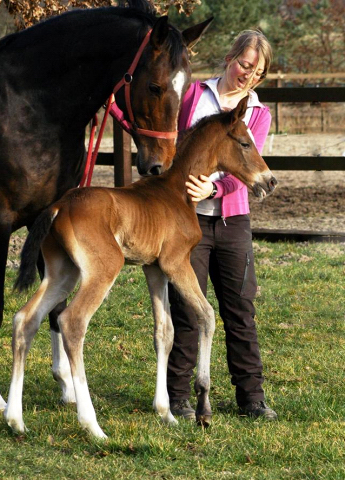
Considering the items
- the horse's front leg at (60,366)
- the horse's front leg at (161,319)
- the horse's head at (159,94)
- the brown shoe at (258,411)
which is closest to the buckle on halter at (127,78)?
the horse's head at (159,94)

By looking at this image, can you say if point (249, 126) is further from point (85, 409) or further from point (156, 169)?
point (85, 409)

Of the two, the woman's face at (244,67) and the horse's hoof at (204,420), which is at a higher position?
the woman's face at (244,67)

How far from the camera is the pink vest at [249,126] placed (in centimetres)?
452

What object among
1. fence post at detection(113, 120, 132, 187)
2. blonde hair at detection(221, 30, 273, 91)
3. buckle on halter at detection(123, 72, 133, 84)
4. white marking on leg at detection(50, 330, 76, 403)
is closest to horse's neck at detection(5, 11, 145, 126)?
buckle on halter at detection(123, 72, 133, 84)

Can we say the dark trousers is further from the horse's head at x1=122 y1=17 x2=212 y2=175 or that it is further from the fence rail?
the fence rail


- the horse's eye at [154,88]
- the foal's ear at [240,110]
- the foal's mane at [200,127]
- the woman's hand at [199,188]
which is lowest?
the woman's hand at [199,188]

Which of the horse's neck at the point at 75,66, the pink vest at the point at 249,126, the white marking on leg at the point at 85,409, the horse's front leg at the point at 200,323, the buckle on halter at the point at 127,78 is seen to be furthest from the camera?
the horse's neck at the point at 75,66

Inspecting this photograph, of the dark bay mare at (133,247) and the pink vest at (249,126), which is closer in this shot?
the dark bay mare at (133,247)

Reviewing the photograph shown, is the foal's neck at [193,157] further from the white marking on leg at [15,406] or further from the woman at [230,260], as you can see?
the white marking on leg at [15,406]

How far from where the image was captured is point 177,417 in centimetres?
446

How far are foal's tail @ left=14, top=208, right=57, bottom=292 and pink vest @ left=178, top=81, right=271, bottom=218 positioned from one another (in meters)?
1.05

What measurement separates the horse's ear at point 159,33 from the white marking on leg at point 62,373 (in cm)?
184

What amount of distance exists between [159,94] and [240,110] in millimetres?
442

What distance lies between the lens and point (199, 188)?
4.32 metres
